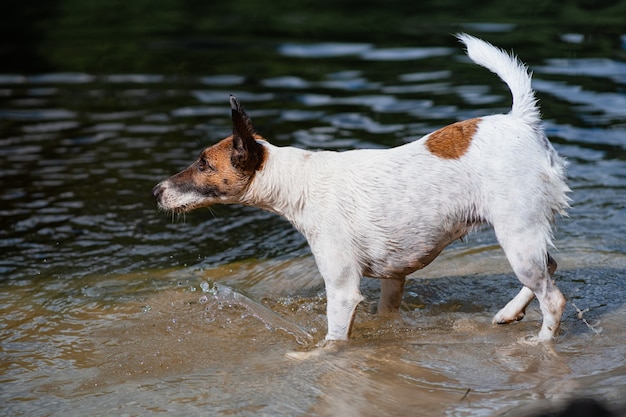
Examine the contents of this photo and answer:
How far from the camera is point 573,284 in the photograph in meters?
6.70

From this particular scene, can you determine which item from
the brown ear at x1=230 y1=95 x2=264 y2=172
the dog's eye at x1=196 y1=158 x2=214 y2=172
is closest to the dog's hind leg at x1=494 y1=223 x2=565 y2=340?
the brown ear at x1=230 y1=95 x2=264 y2=172

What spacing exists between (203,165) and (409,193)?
4.41ft

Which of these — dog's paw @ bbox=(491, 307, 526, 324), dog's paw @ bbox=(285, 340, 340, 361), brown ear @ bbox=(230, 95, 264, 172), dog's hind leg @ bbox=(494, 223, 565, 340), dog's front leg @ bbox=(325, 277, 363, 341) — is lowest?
dog's paw @ bbox=(285, 340, 340, 361)

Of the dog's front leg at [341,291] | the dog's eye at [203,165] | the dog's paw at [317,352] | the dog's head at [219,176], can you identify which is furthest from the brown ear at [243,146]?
the dog's paw at [317,352]

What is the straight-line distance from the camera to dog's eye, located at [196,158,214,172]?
5.91 m

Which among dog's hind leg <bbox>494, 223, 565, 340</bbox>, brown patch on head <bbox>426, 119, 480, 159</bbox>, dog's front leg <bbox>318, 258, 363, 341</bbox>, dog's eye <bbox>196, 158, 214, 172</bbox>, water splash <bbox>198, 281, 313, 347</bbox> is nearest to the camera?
dog's hind leg <bbox>494, 223, 565, 340</bbox>

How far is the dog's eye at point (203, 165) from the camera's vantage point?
591 cm

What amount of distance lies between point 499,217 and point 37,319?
3415 mm

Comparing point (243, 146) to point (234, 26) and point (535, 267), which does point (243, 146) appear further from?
point (234, 26)

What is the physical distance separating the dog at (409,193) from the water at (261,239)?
1.58ft

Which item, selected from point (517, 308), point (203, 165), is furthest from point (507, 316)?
point (203, 165)

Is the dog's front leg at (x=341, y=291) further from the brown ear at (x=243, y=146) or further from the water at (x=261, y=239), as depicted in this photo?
the brown ear at (x=243, y=146)

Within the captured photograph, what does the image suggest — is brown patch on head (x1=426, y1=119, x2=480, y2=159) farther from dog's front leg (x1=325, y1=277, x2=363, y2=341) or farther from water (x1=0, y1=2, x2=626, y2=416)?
water (x1=0, y1=2, x2=626, y2=416)

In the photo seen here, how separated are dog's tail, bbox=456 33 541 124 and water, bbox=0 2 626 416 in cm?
140
